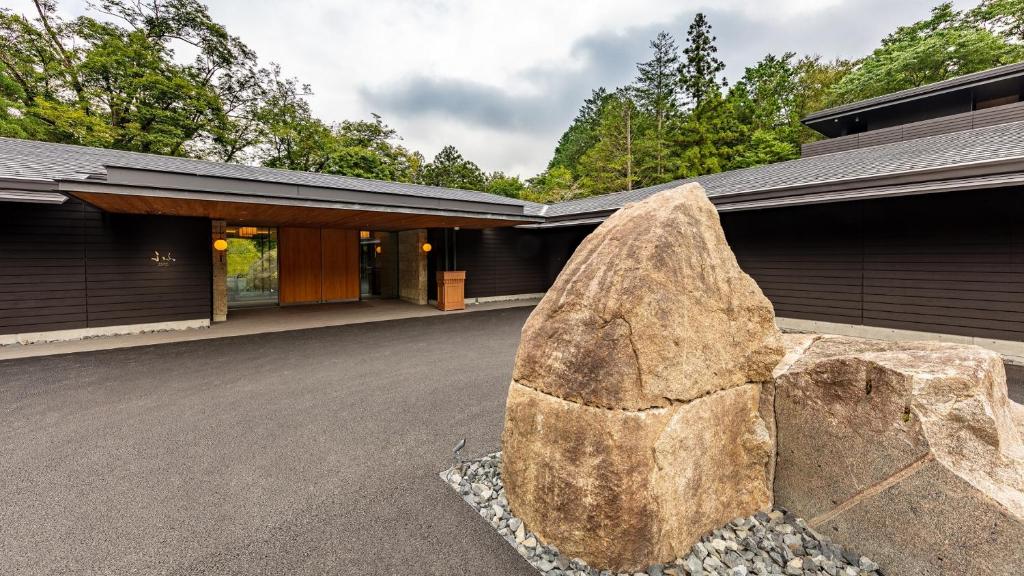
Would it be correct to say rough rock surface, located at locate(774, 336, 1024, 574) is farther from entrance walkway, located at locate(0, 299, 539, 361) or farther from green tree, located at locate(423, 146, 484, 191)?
green tree, located at locate(423, 146, 484, 191)

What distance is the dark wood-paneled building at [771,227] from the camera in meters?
5.32

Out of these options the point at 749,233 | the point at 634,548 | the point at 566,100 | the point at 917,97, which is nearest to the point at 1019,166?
the point at 749,233

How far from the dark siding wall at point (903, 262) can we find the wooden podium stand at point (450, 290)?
691 centimetres

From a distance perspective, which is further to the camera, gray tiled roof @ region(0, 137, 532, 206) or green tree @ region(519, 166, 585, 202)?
green tree @ region(519, 166, 585, 202)

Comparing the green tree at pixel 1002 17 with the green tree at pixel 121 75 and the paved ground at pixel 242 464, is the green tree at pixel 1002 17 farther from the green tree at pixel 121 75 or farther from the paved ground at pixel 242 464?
the green tree at pixel 121 75

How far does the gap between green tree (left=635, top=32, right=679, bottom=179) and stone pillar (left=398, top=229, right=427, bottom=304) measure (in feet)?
59.4

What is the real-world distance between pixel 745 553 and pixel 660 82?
27411mm

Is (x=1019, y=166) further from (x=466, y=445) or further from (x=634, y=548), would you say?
(x=466, y=445)

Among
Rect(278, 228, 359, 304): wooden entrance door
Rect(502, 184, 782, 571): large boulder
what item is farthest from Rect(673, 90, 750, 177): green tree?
Rect(502, 184, 782, 571): large boulder

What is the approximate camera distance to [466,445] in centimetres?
320

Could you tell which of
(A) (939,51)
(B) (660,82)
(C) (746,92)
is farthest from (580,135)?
(A) (939,51)

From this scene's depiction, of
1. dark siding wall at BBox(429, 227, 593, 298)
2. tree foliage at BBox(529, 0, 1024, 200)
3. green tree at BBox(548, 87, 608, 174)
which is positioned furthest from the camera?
green tree at BBox(548, 87, 608, 174)

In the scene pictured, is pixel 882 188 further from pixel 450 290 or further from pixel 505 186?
pixel 505 186

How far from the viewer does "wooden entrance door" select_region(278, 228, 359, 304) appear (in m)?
11.1
